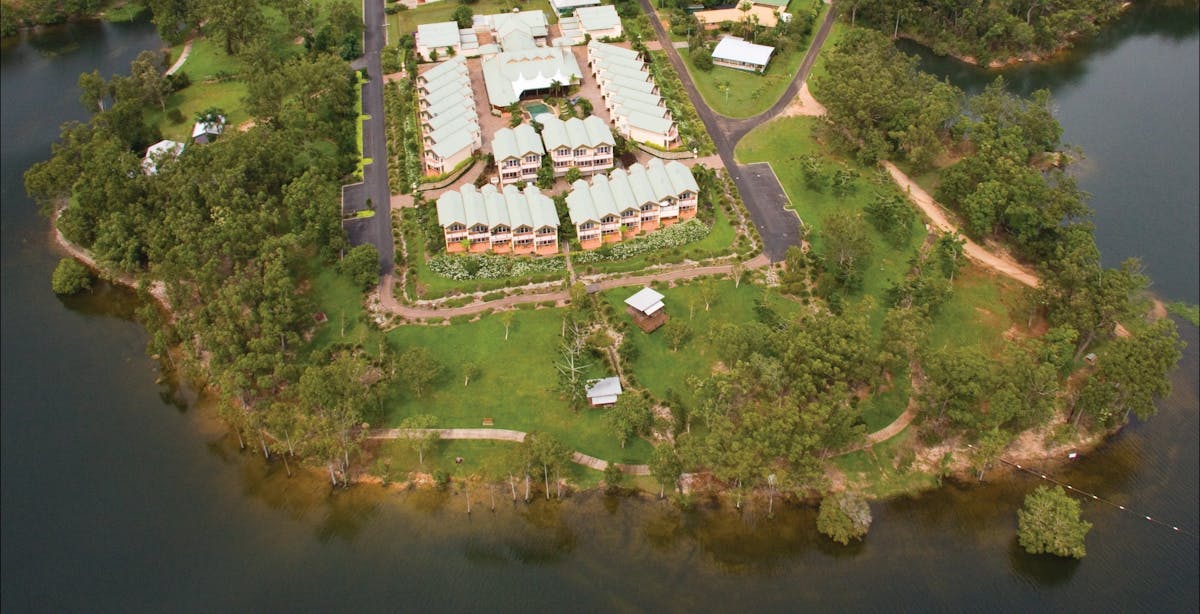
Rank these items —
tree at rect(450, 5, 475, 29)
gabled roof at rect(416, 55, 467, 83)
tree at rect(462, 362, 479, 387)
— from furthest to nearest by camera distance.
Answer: tree at rect(450, 5, 475, 29) → gabled roof at rect(416, 55, 467, 83) → tree at rect(462, 362, 479, 387)

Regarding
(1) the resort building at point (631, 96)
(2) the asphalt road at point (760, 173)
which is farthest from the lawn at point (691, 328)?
(1) the resort building at point (631, 96)

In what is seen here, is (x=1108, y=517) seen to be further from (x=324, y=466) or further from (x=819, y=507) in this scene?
(x=324, y=466)

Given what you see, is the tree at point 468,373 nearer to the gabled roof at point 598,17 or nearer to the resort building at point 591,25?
the resort building at point 591,25

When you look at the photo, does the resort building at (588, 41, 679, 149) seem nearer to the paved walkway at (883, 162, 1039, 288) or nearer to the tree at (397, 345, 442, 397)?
the paved walkway at (883, 162, 1039, 288)

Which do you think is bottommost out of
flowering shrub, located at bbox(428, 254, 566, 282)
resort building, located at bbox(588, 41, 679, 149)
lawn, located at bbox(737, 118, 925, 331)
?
flowering shrub, located at bbox(428, 254, 566, 282)

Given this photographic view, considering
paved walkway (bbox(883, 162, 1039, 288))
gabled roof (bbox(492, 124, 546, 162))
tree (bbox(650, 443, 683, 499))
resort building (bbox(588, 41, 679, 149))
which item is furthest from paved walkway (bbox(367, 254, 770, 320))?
resort building (bbox(588, 41, 679, 149))

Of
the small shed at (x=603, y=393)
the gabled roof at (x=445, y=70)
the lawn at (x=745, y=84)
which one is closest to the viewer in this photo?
the small shed at (x=603, y=393)

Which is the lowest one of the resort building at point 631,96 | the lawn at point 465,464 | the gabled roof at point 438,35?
the lawn at point 465,464
